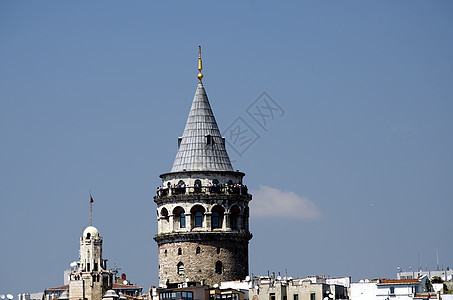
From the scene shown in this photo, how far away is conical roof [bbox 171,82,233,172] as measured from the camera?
9931 cm

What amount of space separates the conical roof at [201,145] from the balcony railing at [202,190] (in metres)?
1.39

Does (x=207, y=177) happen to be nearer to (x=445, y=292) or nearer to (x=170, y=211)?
(x=170, y=211)

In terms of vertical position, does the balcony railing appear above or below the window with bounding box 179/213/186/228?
above

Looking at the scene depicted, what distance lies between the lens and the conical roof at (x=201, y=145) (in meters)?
99.3

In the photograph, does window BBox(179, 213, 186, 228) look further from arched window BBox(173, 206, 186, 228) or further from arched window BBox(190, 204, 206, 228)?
arched window BBox(190, 204, 206, 228)

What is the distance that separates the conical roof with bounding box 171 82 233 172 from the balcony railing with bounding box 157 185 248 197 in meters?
1.39

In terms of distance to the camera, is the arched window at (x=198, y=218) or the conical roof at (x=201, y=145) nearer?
the arched window at (x=198, y=218)

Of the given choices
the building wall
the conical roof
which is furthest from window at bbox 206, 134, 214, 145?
the building wall

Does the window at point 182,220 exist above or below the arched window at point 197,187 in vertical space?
below

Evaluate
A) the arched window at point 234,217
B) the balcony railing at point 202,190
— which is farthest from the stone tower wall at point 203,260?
the balcony railing at point 202,190

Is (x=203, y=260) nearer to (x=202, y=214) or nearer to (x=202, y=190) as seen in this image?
(x=202, y=214)

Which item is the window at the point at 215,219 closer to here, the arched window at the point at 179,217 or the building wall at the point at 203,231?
the building wall at the point at 203,231

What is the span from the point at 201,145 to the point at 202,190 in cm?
363

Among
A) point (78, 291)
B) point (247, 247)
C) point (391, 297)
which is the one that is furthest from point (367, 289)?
point (78, 291)
